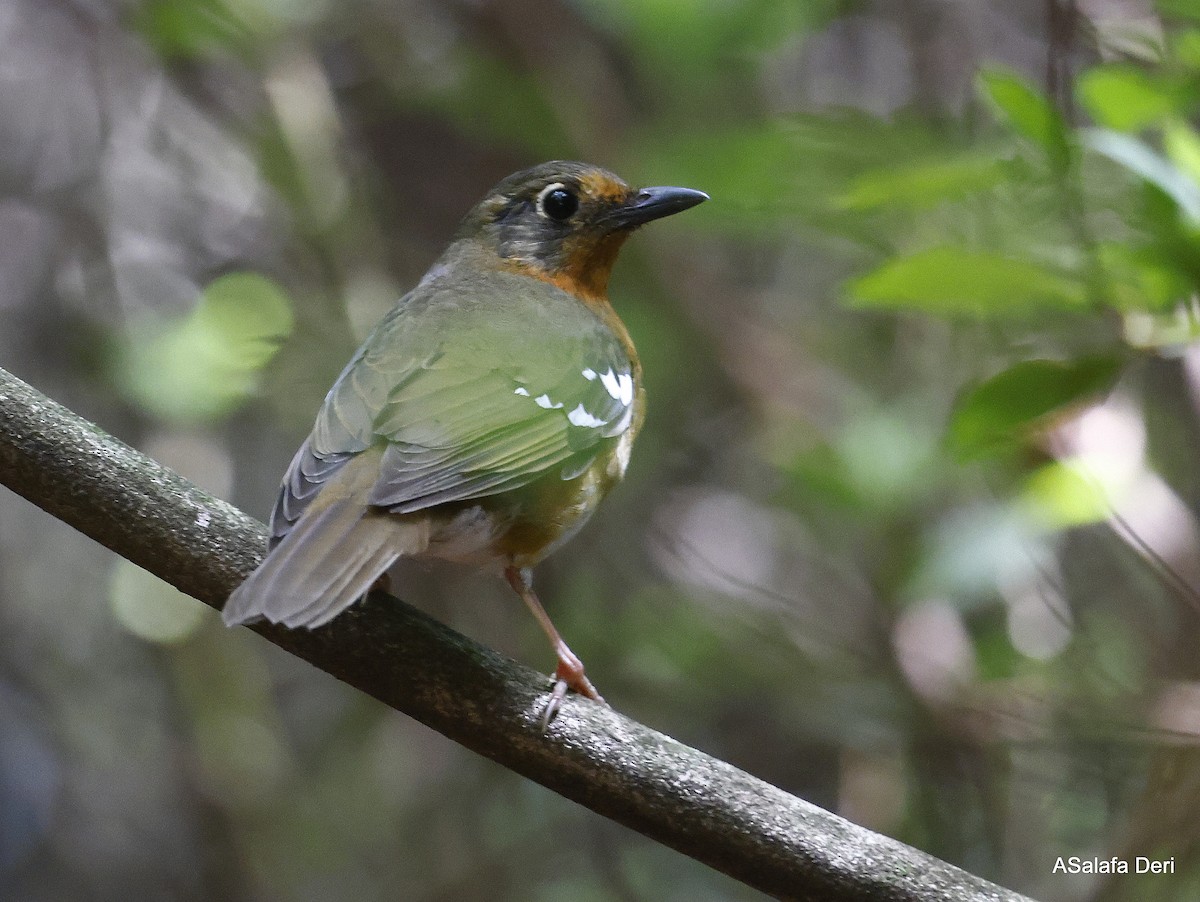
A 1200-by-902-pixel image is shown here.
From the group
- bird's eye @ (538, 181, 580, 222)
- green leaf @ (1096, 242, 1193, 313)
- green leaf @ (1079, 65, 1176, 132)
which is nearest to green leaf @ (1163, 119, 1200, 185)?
green leaf @ (1079, 65, 1176, 132)

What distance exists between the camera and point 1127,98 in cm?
190

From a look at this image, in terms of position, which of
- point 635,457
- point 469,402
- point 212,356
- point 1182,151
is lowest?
point 635,457

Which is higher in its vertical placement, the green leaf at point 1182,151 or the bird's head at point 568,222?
the green leaf at point 1182,151

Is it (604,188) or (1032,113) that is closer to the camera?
(1032,113)

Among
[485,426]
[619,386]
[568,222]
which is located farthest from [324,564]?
[568,222]

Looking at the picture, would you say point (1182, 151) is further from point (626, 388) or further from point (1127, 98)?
point (626, 388)

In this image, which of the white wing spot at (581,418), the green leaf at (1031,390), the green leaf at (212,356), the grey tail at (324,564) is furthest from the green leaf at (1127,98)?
the green leaf at (212,356)

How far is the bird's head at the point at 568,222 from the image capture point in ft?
10.0

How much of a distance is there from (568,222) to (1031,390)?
1526mm

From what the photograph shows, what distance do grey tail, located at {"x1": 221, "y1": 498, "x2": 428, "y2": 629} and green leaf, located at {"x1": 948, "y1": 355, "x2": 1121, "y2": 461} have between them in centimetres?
89

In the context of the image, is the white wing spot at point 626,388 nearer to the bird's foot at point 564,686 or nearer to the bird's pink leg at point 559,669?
the bird's pink leg at point 559,669

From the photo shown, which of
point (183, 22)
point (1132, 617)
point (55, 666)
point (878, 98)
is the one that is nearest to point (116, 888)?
point (55, 666)

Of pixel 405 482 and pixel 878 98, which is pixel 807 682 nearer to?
pixel 405 482

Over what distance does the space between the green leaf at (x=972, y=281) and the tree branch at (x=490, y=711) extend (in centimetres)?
76
